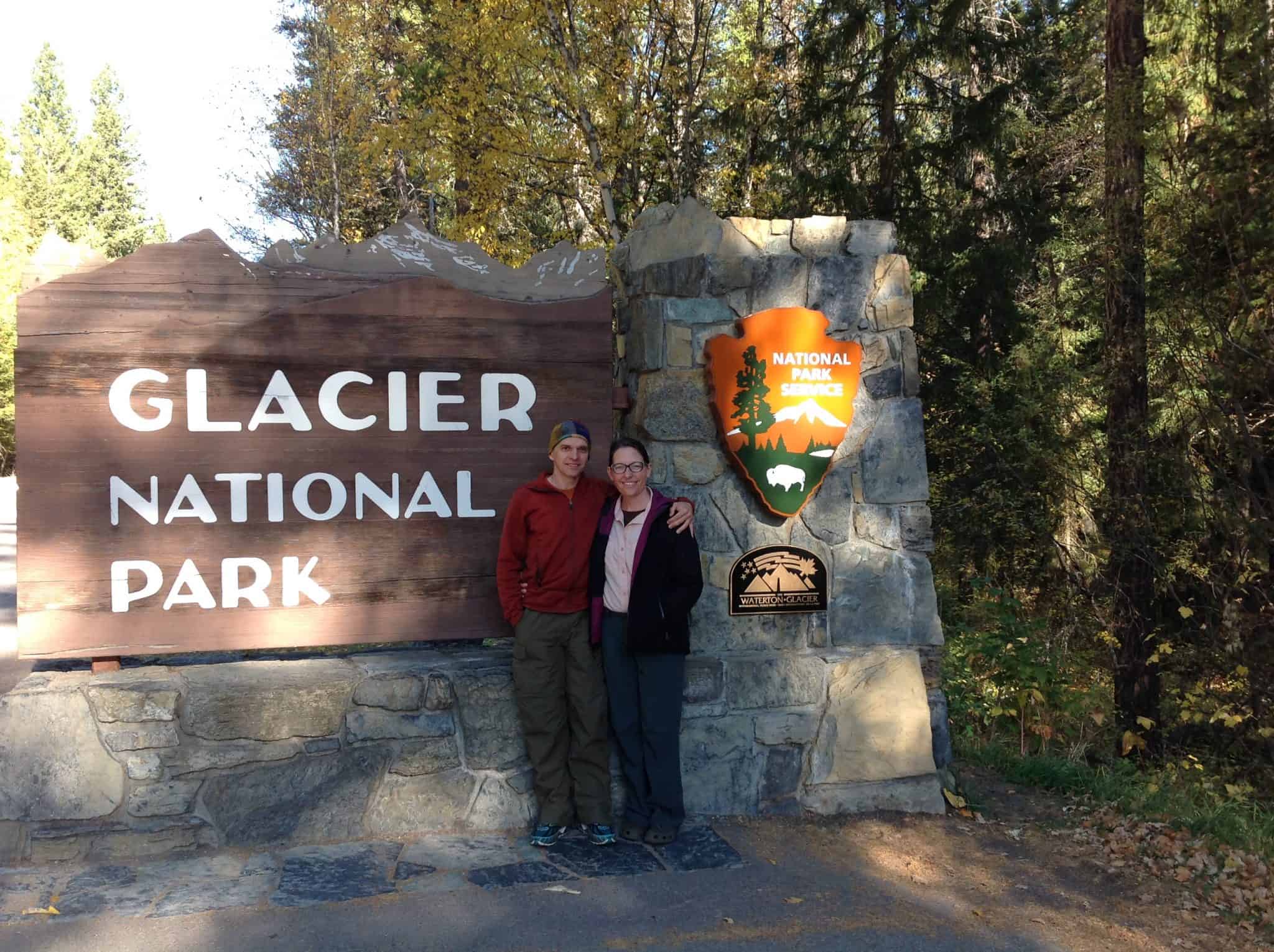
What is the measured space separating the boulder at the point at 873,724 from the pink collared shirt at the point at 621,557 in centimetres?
109

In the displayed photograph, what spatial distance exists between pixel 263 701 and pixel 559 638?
1131 millimetres

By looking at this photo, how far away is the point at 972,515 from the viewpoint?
11297 mm

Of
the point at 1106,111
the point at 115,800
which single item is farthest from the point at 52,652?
the point at 1106,111

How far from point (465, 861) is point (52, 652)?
1716mm

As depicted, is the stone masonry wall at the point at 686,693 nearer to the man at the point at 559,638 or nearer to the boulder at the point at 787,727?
the boulder at the point at 787,727

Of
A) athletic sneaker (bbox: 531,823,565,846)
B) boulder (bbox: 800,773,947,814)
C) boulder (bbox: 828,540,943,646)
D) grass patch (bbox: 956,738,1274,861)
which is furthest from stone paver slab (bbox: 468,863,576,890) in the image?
grass patch (bbox: 956,738,1274,861)

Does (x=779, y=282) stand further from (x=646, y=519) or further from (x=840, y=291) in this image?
(x=646, y=519)

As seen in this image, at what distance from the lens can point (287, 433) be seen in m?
4.07

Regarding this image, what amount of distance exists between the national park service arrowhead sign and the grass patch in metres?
1.89

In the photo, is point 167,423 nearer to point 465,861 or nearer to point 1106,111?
point 465,861

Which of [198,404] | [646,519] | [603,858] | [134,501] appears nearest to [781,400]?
[646,519]

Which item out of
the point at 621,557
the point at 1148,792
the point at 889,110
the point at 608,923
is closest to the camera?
the point at 608,923

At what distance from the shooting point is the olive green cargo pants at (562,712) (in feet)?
13.1

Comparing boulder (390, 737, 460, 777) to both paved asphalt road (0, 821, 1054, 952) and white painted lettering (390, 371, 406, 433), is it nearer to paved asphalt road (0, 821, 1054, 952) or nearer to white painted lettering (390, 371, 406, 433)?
paved asphalt road (0, 821, 1054, 952)
